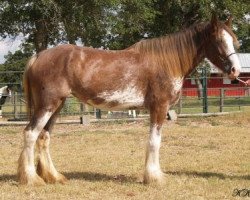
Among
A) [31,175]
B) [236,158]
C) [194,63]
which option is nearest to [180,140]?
[236,158]

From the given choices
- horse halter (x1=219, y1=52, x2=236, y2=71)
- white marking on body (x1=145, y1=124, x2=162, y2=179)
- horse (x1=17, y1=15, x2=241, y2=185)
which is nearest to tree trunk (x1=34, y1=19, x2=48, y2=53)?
horse (x1=17, y1=15, x2=241, y2=185)

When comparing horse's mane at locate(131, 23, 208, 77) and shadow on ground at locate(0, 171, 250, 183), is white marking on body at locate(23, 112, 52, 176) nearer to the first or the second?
shadow on ground at locate(0, 171, 250, 183)

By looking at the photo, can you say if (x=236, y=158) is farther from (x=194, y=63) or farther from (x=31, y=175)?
(x=31, y=175)

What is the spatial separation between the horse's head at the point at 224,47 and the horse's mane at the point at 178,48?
0.16m

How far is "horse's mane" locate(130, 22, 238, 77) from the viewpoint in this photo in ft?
20.5

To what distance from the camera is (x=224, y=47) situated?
241 inches

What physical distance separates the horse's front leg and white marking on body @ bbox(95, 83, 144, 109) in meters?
0.28

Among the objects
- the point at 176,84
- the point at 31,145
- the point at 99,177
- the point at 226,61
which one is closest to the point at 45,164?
the point at 31,145

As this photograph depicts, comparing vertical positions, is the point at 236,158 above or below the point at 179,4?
below

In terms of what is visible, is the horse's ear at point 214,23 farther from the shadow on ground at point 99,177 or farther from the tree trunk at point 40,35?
the tree trunk at point 40,35

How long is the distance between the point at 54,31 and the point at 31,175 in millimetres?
14072

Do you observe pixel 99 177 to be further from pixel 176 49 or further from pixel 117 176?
pixel 176 49

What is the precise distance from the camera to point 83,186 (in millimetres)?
6059

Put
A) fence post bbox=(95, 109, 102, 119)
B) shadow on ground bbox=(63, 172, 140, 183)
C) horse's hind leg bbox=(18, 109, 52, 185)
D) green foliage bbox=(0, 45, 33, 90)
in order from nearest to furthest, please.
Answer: horse's hind leg bbox=(18, 109, 52, 185), shadow on ground bbox=(63, 172, 140, 183), fence post bbox=(95, 109, 102, 119), green foliage bbox=(0, 45, 33, 90)
